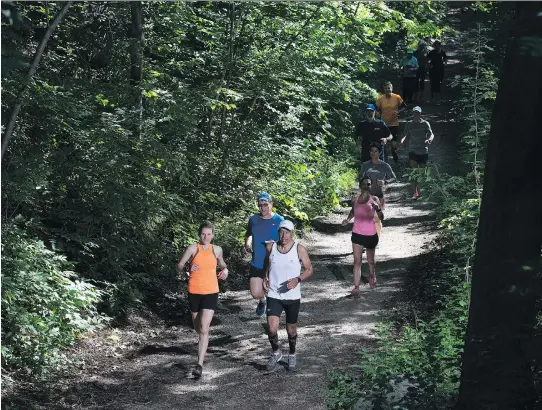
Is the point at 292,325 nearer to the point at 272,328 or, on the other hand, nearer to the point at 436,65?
the point at 272,328

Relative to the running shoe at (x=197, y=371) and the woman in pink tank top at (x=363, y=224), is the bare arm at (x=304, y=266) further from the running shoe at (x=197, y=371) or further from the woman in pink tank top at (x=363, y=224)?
the woman in pink tank top at (x=363, y=224)

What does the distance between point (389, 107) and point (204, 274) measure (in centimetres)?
1145

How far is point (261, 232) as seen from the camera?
12531mm

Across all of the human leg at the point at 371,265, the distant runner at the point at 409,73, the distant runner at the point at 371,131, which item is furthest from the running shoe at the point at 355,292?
the distant runner at the point at 409,73

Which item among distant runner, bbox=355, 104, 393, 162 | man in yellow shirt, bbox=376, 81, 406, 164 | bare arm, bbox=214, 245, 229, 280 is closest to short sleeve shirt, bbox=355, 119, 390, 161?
distant runner, bbox=355, 104, 393, 162

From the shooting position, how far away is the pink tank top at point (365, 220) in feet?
47.0

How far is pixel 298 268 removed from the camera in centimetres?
1116

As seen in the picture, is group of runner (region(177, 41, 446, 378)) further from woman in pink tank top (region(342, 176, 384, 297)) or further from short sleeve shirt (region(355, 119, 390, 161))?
short sleeve shirt (region(355, 119, 390, 161))

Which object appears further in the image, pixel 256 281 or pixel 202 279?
pixel 256 281

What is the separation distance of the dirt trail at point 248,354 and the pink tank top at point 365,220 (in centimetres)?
104

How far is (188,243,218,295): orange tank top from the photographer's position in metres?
11.2

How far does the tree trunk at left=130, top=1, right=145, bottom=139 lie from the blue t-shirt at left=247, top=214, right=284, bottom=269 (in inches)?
111

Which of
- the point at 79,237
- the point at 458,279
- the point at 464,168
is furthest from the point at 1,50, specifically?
the point at 464,168

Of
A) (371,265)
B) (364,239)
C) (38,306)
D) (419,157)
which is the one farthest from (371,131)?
(38,306)
